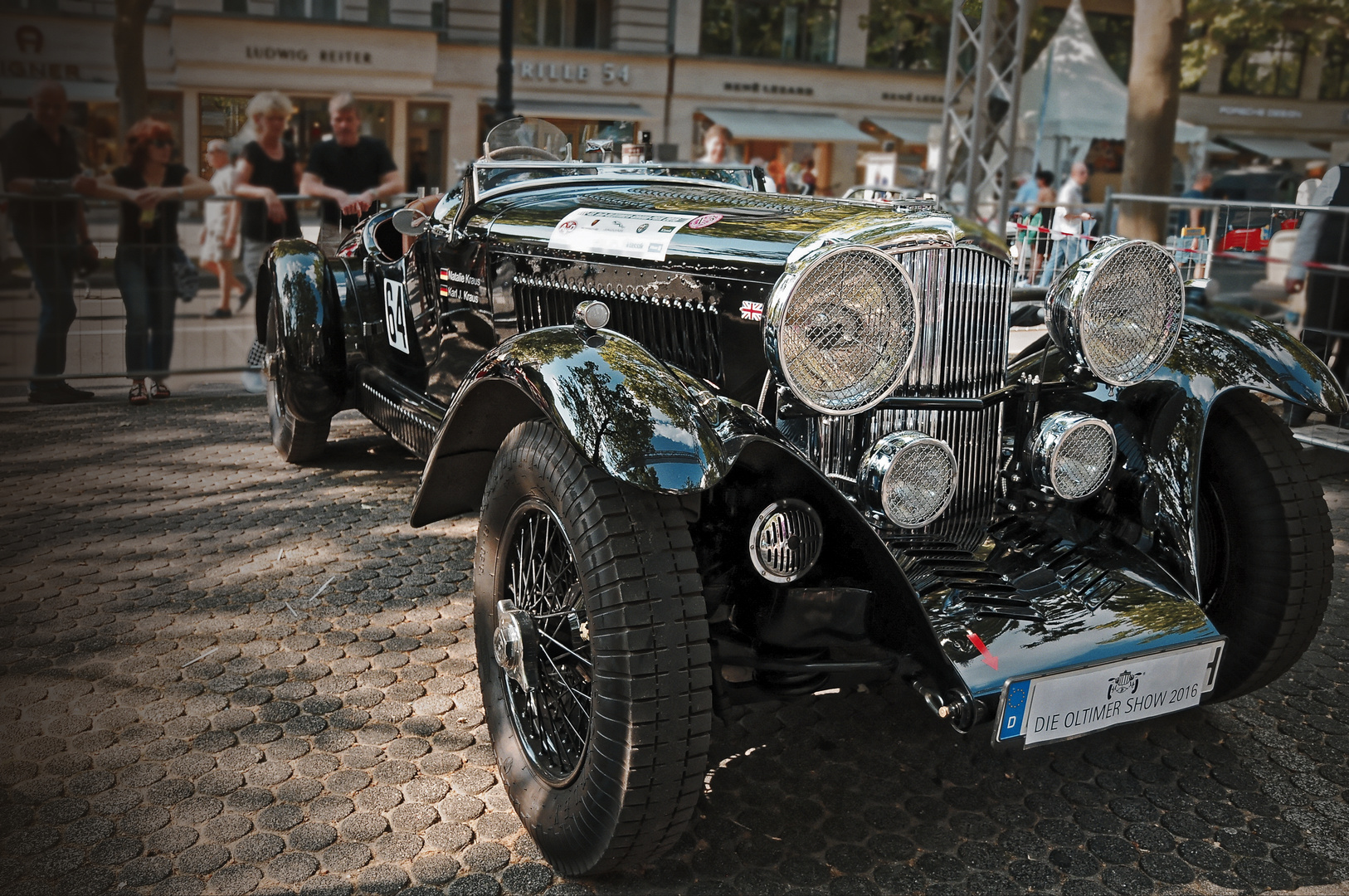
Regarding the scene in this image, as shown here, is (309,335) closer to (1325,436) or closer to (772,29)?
(1325,436)

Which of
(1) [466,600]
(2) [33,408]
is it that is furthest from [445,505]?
(2) [33,408]

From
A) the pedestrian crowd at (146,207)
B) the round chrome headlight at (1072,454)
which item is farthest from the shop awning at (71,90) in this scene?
the round chrome headlight at (1072,454)

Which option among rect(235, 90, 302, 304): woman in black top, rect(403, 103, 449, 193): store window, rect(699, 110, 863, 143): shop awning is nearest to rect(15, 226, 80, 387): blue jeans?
rect(235, 90, 302, 304): woman in black top

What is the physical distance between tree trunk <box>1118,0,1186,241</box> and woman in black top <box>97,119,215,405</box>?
26.3ft

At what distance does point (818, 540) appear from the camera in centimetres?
228

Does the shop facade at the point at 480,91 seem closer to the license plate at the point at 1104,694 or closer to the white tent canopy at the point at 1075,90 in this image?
the white tent canopy at the point at 1075,90

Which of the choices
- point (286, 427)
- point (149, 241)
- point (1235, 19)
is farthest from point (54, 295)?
point (1235, 19)

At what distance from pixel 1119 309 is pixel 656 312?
1.20m

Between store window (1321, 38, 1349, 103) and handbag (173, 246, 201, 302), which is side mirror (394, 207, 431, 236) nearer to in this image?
handbag (173, 246, 201, 302)

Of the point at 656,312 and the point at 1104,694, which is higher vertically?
the point at 656,312

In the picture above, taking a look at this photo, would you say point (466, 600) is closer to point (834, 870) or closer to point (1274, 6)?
point (834, 870)

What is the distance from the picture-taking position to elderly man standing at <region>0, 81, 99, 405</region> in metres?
6.48

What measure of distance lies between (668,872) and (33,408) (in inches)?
221

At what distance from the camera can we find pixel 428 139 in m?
21.6
